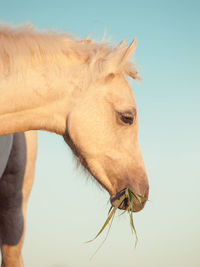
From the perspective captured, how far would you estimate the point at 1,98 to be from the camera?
283cm

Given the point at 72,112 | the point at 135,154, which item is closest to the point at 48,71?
the point at 72,112

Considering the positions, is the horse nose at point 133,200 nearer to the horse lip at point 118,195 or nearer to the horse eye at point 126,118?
the horse lip at point 118,195

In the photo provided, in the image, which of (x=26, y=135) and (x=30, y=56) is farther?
(x=26, y=135)

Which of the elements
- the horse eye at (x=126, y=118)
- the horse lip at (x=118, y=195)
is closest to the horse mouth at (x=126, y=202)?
the horse lip at (x=118, y=195)

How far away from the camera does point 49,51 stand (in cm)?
300

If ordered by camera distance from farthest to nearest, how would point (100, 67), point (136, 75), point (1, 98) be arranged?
1. point (136, 75)
2. point (100, 67)
3. point (1, 98)

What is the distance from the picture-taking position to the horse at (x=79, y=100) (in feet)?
9.50

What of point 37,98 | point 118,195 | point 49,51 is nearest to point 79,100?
point 37,98

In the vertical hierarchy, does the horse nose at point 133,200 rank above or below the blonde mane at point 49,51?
below

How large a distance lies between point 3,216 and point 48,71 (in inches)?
94.1

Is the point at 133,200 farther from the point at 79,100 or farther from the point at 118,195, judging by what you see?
the point at 79,100

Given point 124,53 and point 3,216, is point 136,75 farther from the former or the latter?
point 3,216

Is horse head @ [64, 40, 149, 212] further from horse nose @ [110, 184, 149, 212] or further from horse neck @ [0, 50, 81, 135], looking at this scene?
horse neck @ [0, 50, 81, 135]

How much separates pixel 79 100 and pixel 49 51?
45 centimetres
